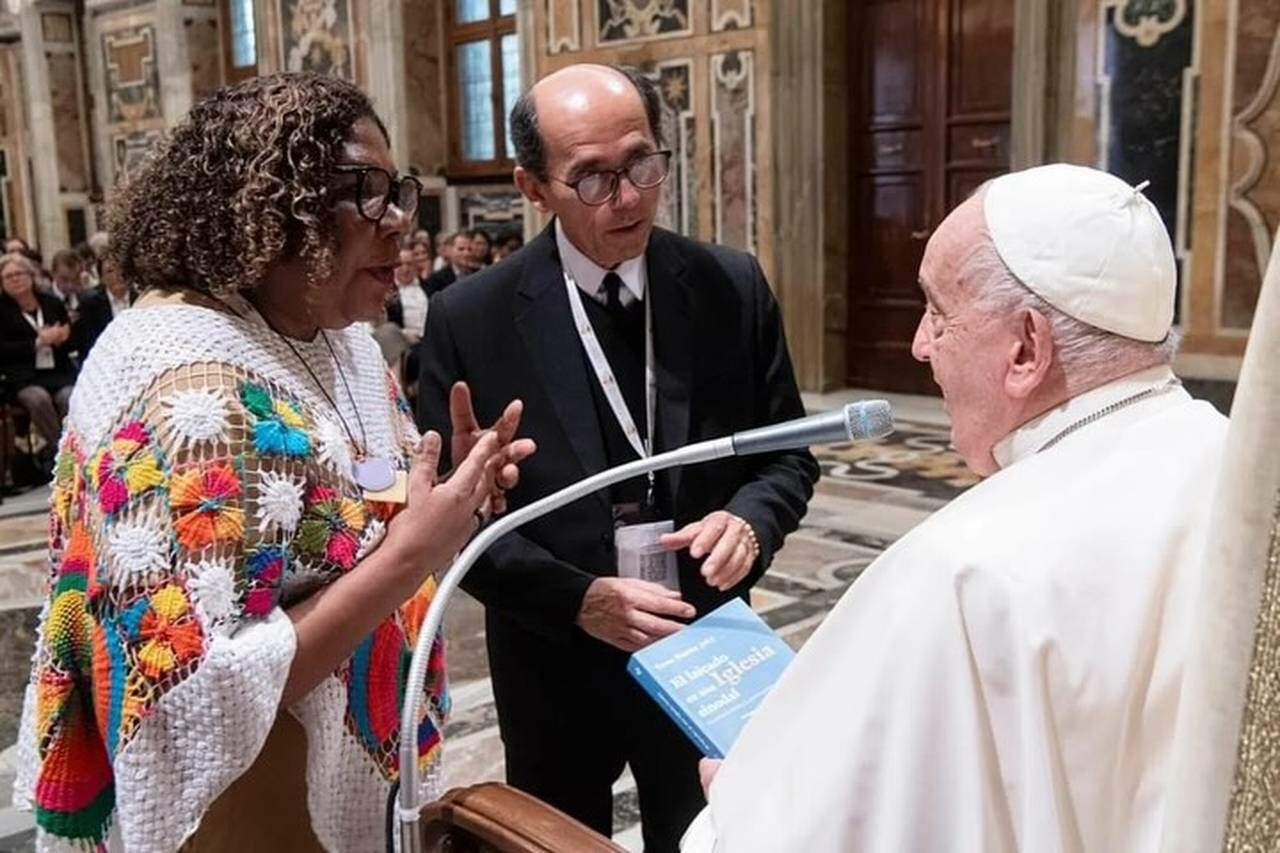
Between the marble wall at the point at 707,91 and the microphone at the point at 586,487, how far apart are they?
7799mm

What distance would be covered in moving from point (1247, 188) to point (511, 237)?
5891 mm

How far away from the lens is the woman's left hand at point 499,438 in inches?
67.6

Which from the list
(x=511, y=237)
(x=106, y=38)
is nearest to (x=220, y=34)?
(x=106, y=38)

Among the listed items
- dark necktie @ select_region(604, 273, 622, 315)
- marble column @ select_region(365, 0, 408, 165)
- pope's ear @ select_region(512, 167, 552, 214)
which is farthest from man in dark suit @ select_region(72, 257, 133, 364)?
dark necktie @ select_region(604, 273, 622, 315)

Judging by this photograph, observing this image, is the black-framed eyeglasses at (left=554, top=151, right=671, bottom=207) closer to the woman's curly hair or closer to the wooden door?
the woman's curly hair

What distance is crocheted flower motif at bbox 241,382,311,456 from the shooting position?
5.11 ft

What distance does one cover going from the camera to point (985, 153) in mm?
8734

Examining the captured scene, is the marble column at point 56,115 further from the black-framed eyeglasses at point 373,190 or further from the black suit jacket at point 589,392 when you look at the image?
the black-framed eyeglasses at point 373,190

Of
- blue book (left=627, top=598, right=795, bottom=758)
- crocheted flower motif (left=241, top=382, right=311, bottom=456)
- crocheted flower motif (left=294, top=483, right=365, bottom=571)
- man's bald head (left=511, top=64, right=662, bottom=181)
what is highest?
man's bald head (left=511, top=64, right=662, bottom=181)

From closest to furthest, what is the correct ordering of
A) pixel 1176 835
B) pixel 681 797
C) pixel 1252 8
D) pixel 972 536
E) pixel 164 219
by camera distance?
pixel 1176 835 < pixel 972 536 < pixel 164 219 < pixel 681 797 < pixel 1252 8

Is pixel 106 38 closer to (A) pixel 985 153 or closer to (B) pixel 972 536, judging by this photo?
(A) pixel 985 153

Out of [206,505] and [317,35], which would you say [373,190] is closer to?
[206,505]

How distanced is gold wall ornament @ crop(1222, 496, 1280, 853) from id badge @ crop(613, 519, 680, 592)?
153 cm

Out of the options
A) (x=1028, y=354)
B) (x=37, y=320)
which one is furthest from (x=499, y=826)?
(x=37, y=320)
